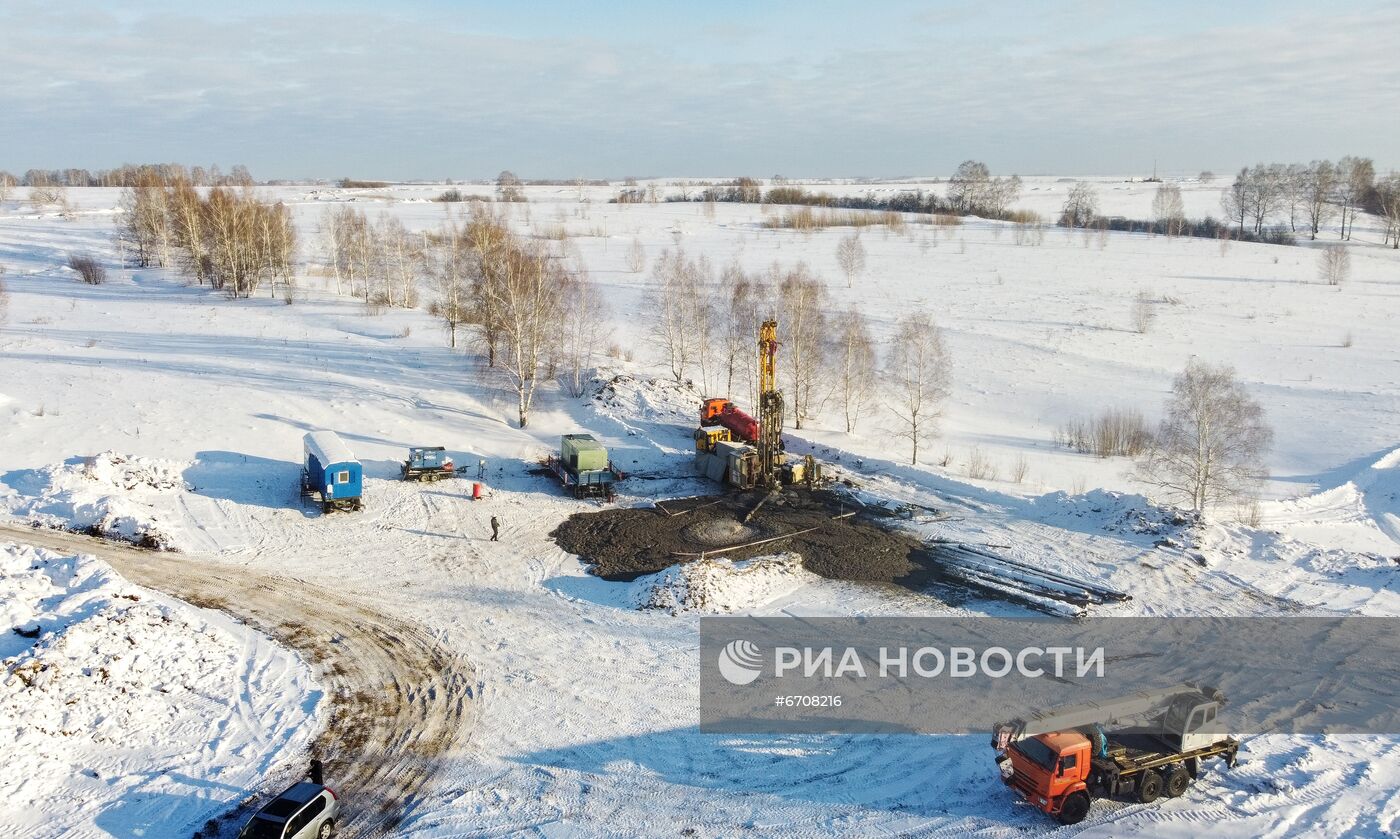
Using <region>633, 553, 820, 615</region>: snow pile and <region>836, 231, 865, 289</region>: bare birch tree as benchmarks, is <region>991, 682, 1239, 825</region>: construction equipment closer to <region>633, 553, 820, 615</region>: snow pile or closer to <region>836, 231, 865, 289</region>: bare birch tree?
<region>633, 553, 820, 615</region>: snow pile

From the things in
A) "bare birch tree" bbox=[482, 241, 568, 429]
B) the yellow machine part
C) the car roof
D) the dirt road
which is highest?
"bare birch tree" bbox=[482, 241, 568, 429]

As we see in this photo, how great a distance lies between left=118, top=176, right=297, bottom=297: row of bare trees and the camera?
5312 centimetres

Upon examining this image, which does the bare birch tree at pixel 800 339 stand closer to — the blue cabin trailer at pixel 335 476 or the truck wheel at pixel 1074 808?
the blue cabin trailer at pixel 335 476

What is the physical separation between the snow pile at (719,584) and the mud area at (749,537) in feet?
2.88

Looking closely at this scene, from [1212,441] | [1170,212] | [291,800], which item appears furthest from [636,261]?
[1170,212]

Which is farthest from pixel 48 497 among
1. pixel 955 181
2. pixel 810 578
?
pixel 955 181

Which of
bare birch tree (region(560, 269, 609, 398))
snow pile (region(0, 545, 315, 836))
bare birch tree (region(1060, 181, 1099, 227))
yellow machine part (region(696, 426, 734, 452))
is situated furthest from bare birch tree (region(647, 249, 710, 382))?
bare birch tree (region(1060, 181, 1099, 227))

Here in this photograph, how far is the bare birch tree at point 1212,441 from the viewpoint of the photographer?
2553cm

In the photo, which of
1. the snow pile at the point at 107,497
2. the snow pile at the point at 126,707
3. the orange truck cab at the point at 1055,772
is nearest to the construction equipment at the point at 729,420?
the snow pile at the point at 107,497

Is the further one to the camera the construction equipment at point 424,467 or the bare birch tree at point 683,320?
the bare birch tree at point 683,320

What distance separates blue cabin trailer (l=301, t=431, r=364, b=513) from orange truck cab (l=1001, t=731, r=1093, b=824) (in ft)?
64.5

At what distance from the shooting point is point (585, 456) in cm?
2791

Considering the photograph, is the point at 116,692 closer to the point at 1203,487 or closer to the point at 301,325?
the point at 1203,487

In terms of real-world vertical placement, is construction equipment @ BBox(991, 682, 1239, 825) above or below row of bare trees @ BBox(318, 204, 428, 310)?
below
